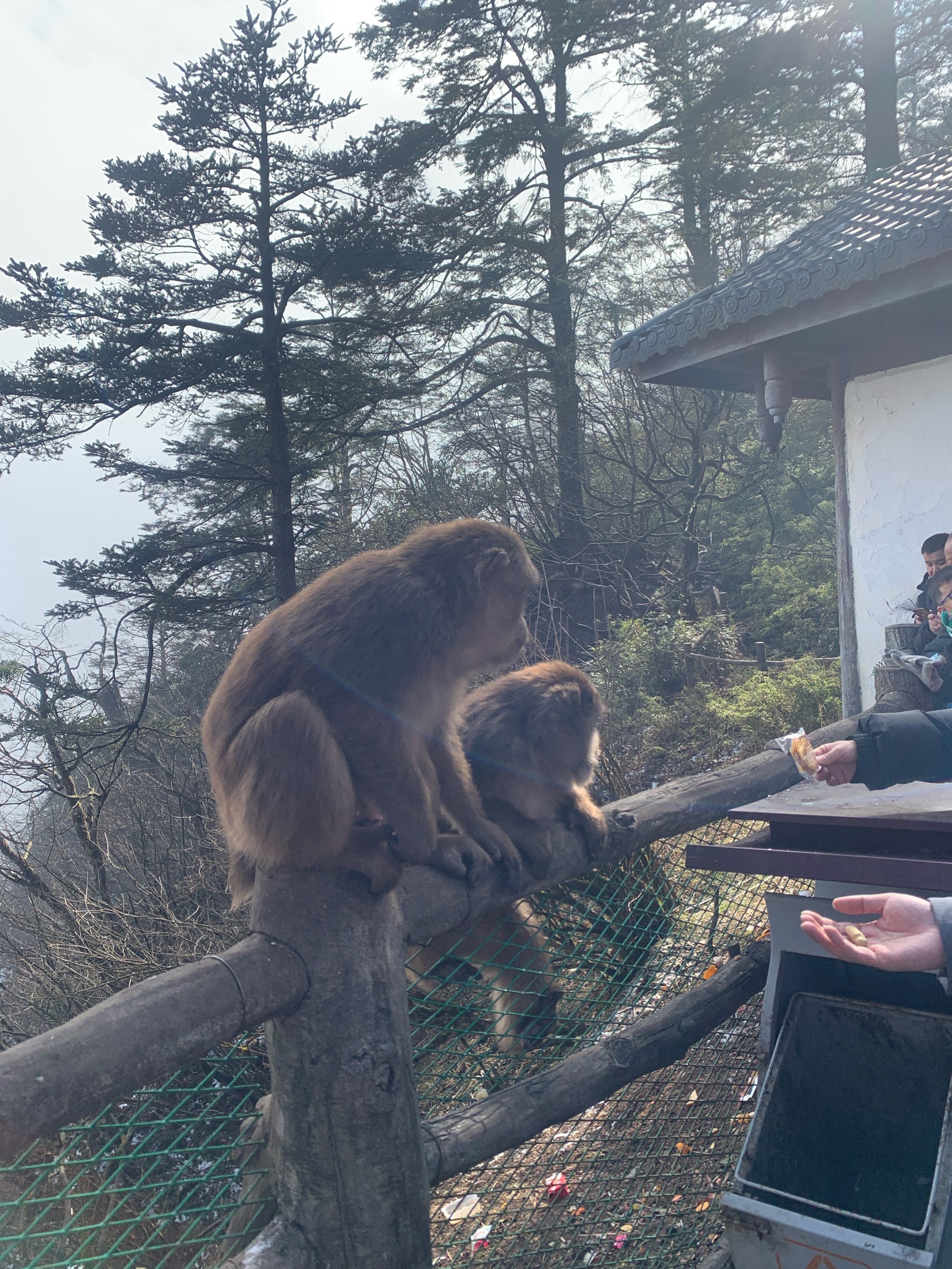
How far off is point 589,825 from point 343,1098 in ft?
4.88

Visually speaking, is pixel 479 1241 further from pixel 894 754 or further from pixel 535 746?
pixel 894 754

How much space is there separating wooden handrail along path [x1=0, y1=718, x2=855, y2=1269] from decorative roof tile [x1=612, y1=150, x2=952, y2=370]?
5384mm

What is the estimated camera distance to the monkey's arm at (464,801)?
2.76 meters

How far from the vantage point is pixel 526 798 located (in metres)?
3.53

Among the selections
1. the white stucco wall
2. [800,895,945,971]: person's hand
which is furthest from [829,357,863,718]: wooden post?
[800,895,945,971]: person's hand

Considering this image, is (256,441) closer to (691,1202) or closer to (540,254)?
(540,254)

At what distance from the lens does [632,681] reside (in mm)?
11789

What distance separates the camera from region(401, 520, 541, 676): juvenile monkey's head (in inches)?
124

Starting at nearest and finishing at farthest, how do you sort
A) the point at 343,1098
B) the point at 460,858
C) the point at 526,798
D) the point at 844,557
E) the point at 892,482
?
the point at 343,1098, the point at 460,858, the point at 526,798, the point at 892,482, the point at 844,557

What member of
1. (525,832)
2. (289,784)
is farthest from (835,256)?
(289,784)

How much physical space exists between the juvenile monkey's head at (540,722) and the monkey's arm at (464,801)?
475 millimetres

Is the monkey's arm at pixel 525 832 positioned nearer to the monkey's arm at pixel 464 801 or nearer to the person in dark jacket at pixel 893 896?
the monkey's arm at pixel 464 801

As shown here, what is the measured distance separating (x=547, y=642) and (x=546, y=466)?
13.6 ft

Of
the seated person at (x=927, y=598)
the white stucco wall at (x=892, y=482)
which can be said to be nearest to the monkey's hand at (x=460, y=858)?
the seated person at (x=927, y=598)
